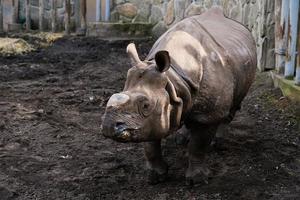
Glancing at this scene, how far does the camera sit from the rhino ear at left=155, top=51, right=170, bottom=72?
2.84m

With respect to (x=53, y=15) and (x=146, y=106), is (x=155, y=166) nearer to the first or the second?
(x=146, y=106)

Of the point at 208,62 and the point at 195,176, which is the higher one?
the point at 208,62

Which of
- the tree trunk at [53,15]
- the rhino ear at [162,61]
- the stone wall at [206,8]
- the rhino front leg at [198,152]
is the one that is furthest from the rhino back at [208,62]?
the tree trunk at [53,15]

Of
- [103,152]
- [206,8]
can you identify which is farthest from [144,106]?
[206,8]

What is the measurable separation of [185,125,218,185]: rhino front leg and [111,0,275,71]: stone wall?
3.01 metres

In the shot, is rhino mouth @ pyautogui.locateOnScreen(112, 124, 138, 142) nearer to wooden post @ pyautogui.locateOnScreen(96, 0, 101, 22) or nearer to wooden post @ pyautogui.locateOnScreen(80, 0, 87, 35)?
→ wooden post @ pyautogui.locateOnScreen(80, 0, 87, 35)

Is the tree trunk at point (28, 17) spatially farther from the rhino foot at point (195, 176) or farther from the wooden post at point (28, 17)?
the rhino foot at point (195, 176)

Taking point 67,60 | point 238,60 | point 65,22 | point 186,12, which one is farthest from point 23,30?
point 238,60

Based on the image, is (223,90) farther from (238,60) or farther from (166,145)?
(166,145)

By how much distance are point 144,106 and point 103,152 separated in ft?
4.97

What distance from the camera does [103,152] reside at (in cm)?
425

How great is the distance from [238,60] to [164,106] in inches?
37.8

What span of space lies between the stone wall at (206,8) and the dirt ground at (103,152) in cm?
33

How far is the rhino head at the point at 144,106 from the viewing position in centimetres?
274
